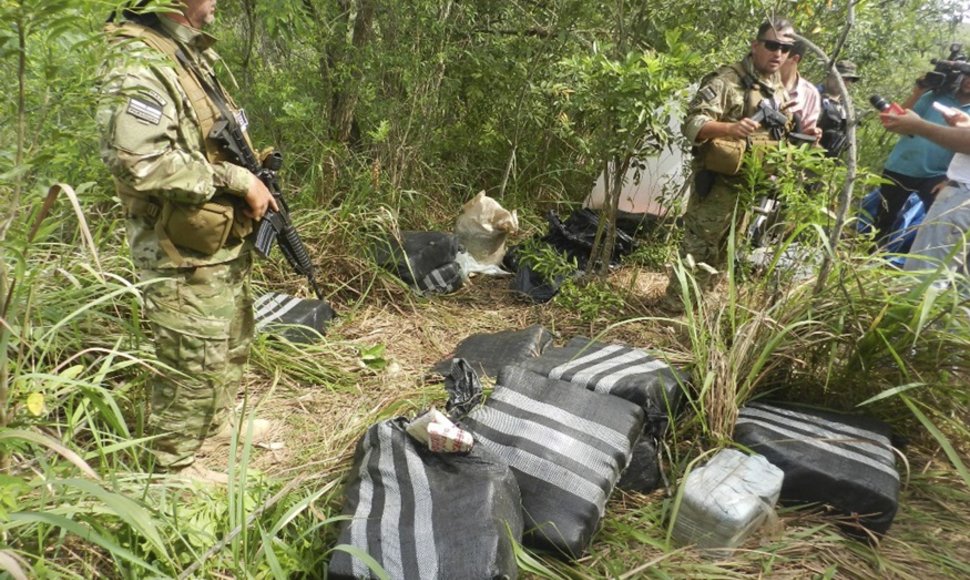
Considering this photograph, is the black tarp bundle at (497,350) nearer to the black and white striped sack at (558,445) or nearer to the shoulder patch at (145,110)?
the black and white striped sack at (558,445)

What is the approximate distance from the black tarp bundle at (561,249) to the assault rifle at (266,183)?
1426 mm

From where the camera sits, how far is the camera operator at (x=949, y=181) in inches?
101

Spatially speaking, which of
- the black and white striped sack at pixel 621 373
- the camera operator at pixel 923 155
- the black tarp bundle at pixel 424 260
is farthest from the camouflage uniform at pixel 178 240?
the camera operator at pixel 923 155

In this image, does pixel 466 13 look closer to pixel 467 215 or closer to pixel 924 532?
pixel 467 215

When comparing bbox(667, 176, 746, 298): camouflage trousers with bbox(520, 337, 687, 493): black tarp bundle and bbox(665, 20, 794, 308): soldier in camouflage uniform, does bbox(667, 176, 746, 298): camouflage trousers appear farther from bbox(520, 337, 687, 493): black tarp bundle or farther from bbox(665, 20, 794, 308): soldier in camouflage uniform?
bbox(520, 337, 687, 493): black tarp bundle

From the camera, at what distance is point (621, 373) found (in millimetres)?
2055

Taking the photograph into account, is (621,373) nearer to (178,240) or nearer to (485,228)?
(178,240)

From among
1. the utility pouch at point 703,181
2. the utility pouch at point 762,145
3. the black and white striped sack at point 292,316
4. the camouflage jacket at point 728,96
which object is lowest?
the black and white striped sack at point 292,316

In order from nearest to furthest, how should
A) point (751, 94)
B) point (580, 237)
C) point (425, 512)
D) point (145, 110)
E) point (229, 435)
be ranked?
point (425, 512) < point (145, 110) < point (229, 435) < point (751, 94) < point (580, 237)

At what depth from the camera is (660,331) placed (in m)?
2.95

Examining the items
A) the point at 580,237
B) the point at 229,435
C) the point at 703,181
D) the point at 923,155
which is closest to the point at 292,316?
the point at 229,435

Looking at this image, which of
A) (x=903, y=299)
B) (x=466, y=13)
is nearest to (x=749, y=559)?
(x=903, y=299)

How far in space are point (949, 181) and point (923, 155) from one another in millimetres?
1559

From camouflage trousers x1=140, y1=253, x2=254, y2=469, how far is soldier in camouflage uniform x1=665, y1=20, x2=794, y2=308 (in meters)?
2.25
